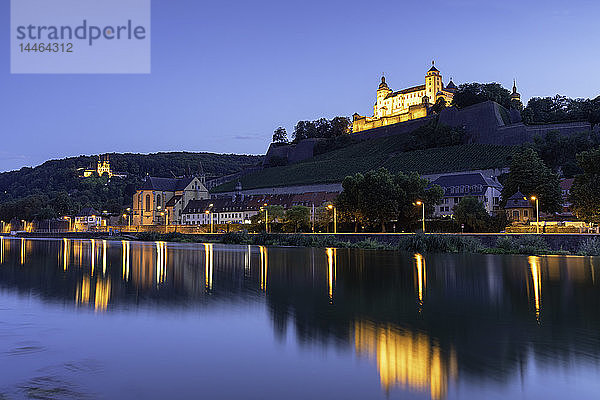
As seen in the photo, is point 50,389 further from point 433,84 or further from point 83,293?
point 433,84

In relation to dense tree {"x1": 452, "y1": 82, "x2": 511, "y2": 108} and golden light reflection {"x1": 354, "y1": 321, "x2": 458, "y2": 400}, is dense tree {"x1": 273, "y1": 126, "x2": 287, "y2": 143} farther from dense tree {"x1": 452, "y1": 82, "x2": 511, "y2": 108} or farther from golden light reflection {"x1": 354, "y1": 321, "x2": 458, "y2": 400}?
golden light reflection {"x1": 354, "y1": 321, "x2": 458, "y2": 400}

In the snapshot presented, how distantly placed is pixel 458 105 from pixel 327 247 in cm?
7588

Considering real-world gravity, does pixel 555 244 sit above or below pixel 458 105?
below

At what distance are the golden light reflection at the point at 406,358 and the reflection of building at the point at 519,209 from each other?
173 feet

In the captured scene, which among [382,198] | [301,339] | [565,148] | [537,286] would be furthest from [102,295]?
[565,148]

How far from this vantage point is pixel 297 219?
75000mm

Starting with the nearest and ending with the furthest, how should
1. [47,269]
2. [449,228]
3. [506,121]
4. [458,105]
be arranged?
[47,269]
[449,228]
[506,121]
[458,105]

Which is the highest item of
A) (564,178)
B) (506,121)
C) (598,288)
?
(506,121)

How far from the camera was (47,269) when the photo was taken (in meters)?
29.7

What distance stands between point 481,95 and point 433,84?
4229 centimetres

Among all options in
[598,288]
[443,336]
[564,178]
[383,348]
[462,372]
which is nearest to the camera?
[462,372]

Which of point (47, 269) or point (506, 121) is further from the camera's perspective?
point (506, 121)

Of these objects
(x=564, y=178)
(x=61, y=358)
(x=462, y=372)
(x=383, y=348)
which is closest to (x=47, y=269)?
(x=61, y=358)

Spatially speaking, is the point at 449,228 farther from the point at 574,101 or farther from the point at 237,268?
the point at 574,101
